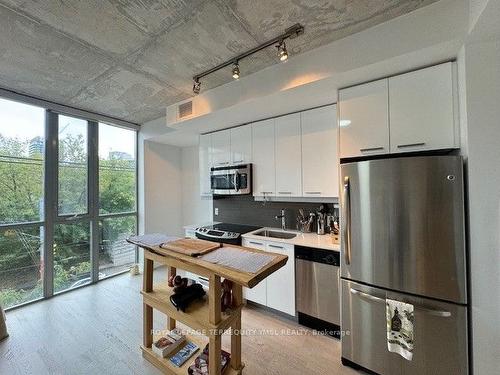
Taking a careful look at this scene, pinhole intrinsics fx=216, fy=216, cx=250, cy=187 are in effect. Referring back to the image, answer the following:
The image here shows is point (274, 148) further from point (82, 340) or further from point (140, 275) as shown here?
point (140, 275)

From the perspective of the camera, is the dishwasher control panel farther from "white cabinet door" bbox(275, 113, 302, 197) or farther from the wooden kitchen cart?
the wooden kitchen cart

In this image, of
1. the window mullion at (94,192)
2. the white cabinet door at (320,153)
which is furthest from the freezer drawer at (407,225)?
the window mullion at (94,192)

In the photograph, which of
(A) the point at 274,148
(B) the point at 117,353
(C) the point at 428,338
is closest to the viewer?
(C) the point at 428,338

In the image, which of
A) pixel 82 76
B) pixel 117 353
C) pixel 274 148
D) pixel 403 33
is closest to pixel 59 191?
pixel 82 76

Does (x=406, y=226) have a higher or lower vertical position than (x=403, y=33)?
lower

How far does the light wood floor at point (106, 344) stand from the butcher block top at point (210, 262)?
0.97 metres

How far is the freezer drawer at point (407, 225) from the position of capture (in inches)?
55.8

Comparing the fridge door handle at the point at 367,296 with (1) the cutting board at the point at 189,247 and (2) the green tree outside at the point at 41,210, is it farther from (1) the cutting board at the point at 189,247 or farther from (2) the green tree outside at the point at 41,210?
(2) the green tree outside at the point at 41,210

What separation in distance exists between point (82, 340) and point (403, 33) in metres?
3.79

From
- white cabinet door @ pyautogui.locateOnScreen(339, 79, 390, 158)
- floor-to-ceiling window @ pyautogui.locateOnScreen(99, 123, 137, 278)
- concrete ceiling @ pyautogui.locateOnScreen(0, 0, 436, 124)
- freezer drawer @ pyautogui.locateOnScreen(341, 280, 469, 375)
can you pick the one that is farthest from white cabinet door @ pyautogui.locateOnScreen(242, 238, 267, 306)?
floor-to-ceiling window @ pyautogui.locateOnScreen(99, 123, 137, 278)

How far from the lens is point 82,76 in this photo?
230cm

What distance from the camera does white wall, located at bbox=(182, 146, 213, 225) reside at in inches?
168

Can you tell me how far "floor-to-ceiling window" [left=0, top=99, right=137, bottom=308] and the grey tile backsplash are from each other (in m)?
1.70

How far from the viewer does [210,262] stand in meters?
1.41
